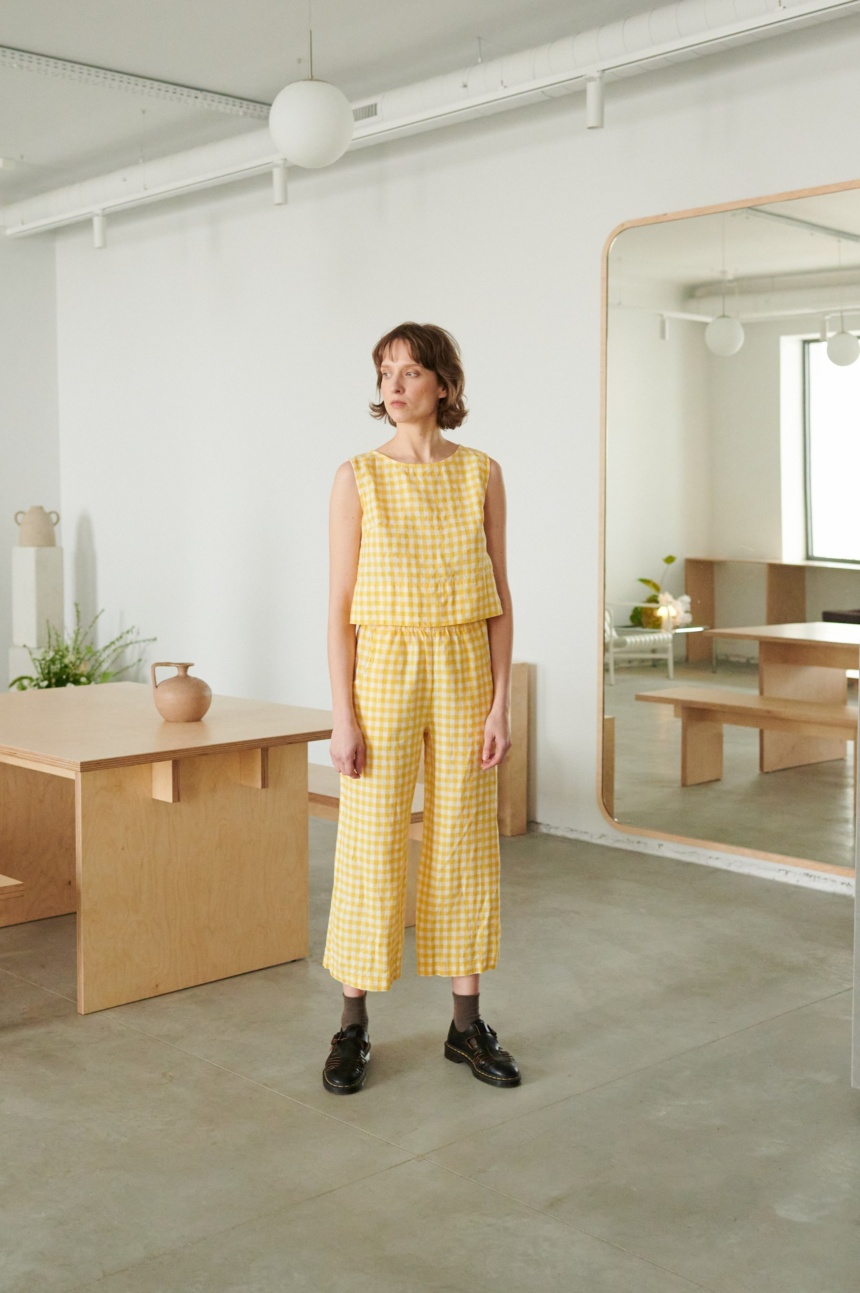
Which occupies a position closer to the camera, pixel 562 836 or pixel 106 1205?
pixel 106 1205

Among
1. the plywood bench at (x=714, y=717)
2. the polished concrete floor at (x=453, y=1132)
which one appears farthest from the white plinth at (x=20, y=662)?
the plywood bench at (x=714, y=717)

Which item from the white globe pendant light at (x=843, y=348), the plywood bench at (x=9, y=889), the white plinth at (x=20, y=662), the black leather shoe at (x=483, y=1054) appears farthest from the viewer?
the white plinth at (x=20, y=662)

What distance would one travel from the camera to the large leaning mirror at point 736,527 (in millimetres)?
4598

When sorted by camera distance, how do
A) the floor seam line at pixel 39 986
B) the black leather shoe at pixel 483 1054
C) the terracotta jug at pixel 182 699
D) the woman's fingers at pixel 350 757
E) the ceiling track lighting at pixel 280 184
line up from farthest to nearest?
the ceiling track lighting at pixel 280 184
the terracotta jug at pixel 182 699
the floor seam line at pixel 39 986
the black leather shoe at pixel 483 1054
the woman's fingers at pixel 350 757

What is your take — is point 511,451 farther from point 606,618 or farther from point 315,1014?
point 315,1014

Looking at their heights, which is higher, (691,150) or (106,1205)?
(691,150)

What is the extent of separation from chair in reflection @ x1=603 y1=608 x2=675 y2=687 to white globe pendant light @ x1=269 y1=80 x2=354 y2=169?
2.08 metres

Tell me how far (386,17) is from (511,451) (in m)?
1.69

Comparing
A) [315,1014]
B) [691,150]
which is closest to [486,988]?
[315,1014]

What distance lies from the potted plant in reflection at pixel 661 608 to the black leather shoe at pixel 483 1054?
2.23 metres

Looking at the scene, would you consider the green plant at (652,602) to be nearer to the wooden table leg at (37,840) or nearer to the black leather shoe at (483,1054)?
the wooden table leg at (37,840)

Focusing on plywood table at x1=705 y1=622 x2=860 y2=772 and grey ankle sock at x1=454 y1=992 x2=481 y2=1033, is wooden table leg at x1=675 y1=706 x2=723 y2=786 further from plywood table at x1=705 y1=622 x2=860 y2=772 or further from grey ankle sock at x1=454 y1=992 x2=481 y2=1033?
grey ankle sock at x1=454 y1=992 x2=481 y2=1033

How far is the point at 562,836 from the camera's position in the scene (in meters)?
5.52

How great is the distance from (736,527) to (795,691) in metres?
0.62
